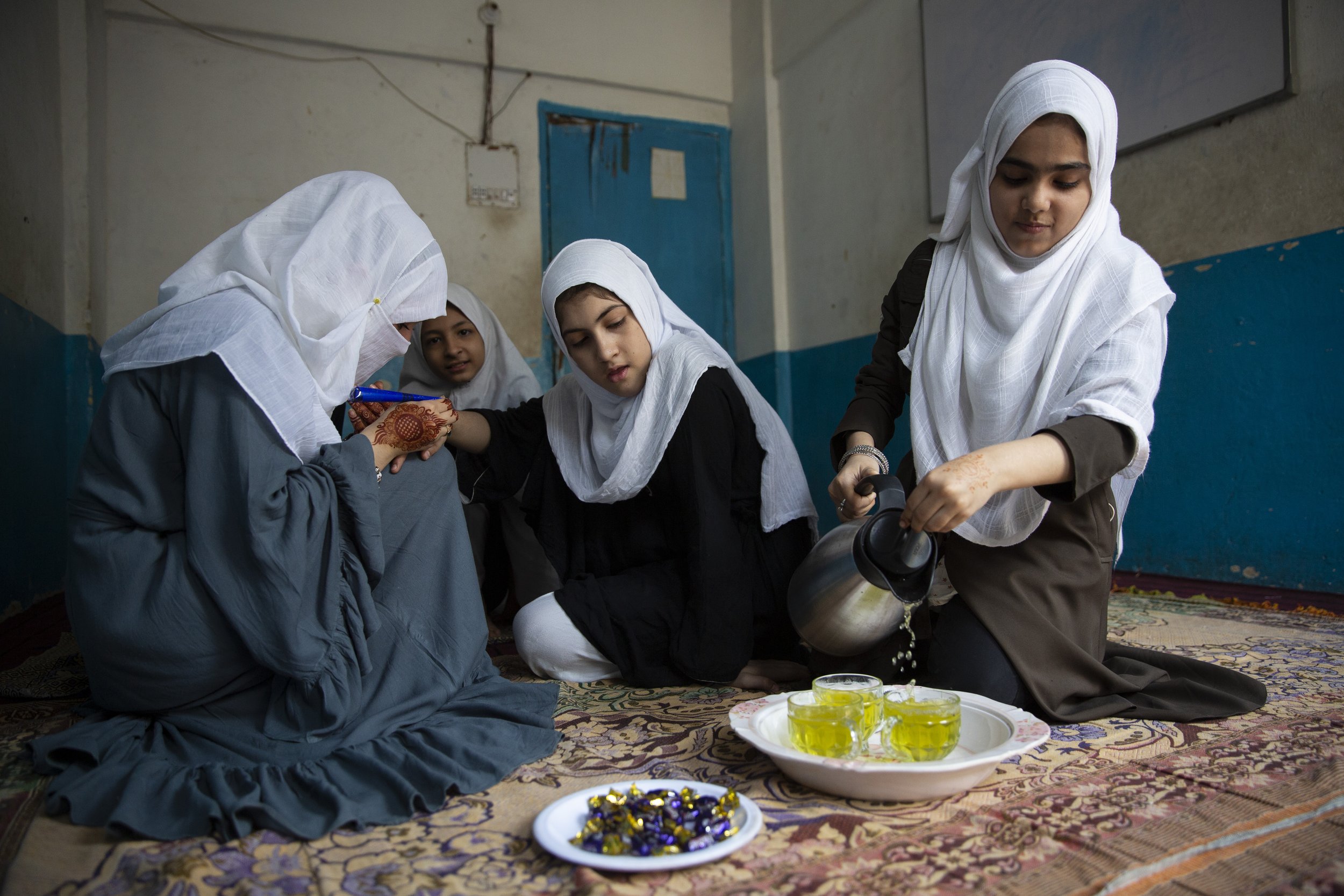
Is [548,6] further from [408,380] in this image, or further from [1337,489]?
[1337,489]

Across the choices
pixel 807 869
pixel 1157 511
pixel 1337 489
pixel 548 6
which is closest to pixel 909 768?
pixel 807 869

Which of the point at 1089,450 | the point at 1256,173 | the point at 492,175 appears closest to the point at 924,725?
the point at 1089,450

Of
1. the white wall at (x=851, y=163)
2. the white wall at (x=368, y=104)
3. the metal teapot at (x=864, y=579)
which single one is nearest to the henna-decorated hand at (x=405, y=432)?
the metal teapot at (x=864, y=579)

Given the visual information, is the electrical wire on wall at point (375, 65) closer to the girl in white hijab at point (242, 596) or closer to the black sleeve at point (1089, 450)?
the girl in white hijab at point (242, 596)

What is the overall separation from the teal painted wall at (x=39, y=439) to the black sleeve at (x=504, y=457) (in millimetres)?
1309

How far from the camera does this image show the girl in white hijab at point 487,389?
2.69 metres

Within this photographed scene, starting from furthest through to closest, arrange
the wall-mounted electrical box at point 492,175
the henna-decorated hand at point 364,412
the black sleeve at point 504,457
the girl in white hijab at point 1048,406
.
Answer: the wall-mounted electrical box at point 492,175, the black sleeve at point 504,457, the henna-decorated hand at point 364,412, the girl in white hijab at point 1048,406

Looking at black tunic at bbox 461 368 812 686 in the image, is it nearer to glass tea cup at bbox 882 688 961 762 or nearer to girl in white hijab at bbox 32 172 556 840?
girl in white hijab at bbox 32 172 556 840

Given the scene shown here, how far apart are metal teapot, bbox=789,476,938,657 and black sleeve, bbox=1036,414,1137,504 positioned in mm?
214

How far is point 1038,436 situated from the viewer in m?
1.30

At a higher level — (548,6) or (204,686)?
(548,6)

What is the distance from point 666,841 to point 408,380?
7.55ft

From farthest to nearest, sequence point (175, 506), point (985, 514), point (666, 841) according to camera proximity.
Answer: point (985, 514)
point (175, 506)
point (666, 841)

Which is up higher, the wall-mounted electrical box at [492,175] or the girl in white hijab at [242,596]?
the wall-mounted electrical box at [492,175]
